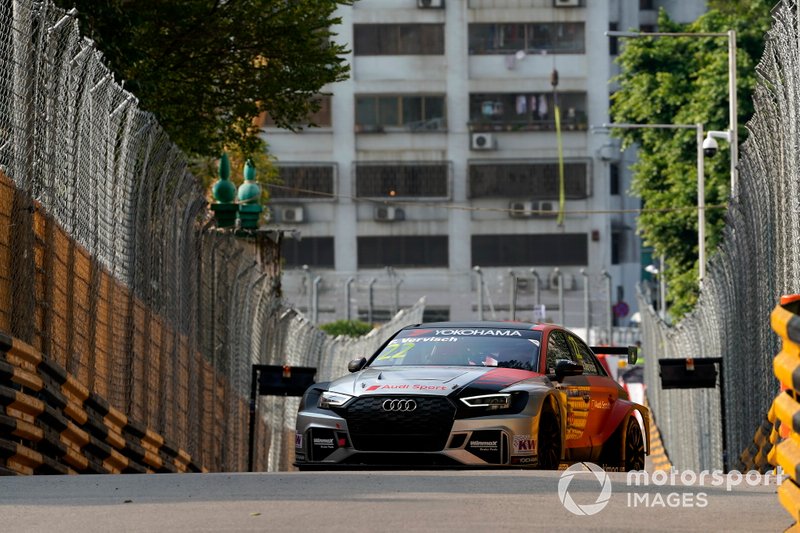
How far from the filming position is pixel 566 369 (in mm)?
14336

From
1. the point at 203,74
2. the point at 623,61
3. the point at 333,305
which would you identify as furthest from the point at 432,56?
the point at 203,74

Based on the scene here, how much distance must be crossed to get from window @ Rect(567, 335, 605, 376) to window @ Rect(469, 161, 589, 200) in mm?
63686

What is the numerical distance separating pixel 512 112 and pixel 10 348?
2774 inches

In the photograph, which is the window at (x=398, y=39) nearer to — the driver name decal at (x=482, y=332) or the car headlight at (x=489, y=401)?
the driver name decal at (x=482, y=332)

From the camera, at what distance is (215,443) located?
20.7 metres

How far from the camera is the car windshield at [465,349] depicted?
14.6 metres

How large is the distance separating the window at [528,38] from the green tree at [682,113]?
21613mm

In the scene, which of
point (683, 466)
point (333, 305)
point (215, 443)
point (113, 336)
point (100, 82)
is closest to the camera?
point (100, 82)

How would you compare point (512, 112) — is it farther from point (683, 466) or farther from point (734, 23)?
point (683, 466)

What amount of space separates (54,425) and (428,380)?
9.60 feet

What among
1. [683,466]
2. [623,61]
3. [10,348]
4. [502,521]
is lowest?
[683,466]

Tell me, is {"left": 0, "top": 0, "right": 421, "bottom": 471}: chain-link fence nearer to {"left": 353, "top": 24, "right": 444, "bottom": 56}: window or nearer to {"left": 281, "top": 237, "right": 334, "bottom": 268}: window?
{"left": 281, "top": 237, "right": 334, "bottom": 268}: window

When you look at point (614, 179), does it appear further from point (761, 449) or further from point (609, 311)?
point (761, 449)

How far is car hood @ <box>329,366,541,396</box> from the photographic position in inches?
532
